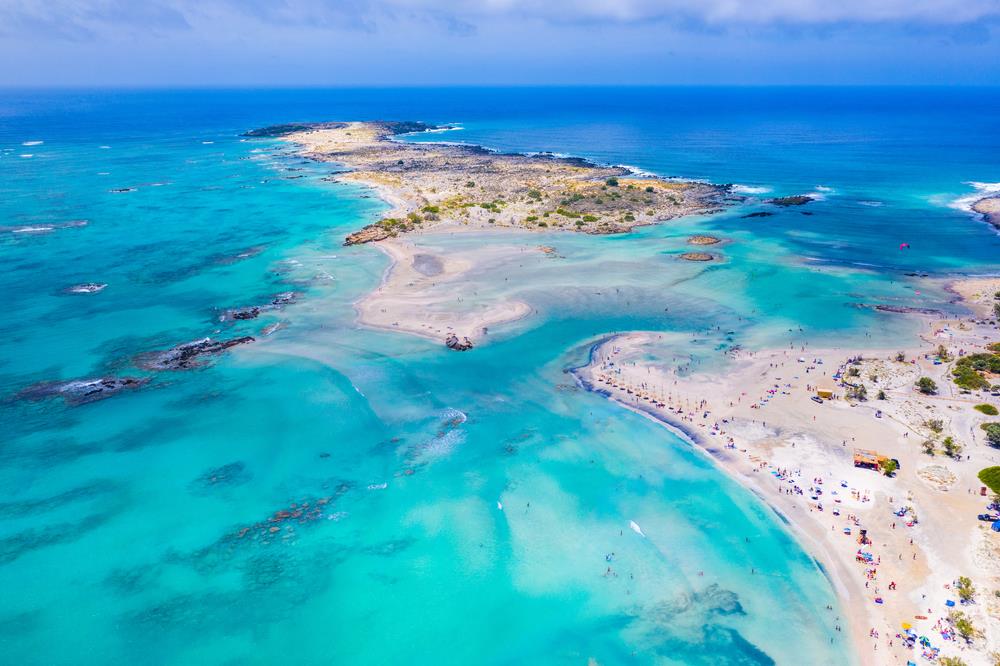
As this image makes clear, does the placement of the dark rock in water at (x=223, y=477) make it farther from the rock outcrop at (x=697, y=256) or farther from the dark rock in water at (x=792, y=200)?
the dark rock in water at (x=792, y=200)

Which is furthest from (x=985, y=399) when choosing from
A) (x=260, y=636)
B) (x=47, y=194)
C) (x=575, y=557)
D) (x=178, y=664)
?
(x=47, y=194)

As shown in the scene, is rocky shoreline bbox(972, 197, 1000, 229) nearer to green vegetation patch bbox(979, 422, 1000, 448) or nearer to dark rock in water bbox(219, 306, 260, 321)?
green vegetation patch bbox(979, 422, 1000, 448)

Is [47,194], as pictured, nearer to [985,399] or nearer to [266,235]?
[266,235]

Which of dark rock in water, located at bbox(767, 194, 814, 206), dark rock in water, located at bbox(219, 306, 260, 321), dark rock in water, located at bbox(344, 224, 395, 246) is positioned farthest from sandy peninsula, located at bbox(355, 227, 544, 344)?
dark rock in water, located at bbox(767, 194, 814, 206)

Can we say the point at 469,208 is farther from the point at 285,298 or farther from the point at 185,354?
the point at 185,354

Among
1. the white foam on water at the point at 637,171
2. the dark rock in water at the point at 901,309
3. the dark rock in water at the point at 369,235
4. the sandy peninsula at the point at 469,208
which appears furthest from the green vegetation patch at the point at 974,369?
the white foam on water at the point at 637,171

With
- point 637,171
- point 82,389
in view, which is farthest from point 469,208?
point 82,389
